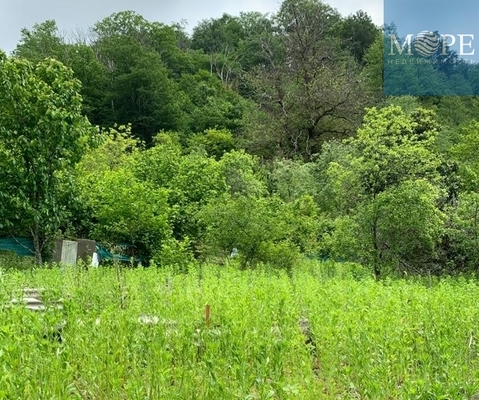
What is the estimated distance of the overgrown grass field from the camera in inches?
111

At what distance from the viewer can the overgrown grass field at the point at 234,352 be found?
283 centimetres

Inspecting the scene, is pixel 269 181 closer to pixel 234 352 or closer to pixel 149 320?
pixel 149 320

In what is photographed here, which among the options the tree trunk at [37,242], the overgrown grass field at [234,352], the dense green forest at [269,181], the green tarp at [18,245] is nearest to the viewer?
the overgrown grass field at [234,352]

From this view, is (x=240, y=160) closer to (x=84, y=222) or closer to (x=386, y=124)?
(x=84, y=222)

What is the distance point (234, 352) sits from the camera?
329 cm

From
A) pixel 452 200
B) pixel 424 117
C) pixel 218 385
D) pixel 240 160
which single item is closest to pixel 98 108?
pixel 240 160

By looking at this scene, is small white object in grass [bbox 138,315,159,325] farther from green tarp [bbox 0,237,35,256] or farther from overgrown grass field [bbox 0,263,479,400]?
green tarp [bbox 0,237,35,256]

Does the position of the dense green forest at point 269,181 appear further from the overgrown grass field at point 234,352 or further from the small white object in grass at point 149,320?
the small white object in grass at point 149,320

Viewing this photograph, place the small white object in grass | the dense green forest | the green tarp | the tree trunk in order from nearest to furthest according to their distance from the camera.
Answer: the small white object in grass < the dense green forest < the tree trunk < the green tarp

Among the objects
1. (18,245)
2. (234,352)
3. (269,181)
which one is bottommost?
(234,352)

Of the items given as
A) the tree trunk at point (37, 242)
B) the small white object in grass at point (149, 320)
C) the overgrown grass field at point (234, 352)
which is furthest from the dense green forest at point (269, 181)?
the small white object in grass at point (149, 320)

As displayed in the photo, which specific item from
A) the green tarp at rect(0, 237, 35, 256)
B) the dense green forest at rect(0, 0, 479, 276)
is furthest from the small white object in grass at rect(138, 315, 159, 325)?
the green tarp at rect(0, 237, 35, 256)

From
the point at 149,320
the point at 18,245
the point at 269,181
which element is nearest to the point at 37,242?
the point at 18,245

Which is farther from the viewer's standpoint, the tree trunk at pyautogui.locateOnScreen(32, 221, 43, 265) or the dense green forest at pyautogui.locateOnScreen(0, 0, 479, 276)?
the tree trunk at pyautogui.locateOnScreen(32, 221, 43, 265)
